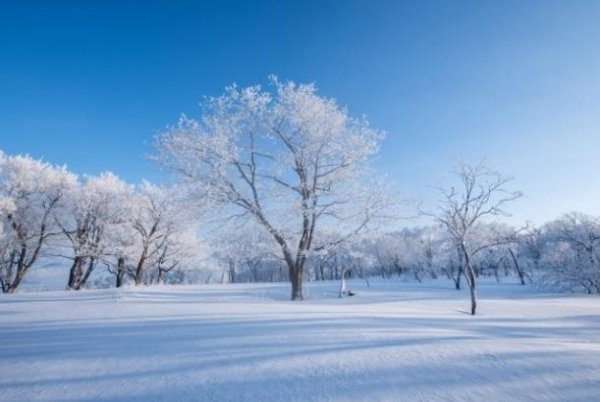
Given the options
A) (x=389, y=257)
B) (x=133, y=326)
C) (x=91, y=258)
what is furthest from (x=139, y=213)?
(x=389, y=257)

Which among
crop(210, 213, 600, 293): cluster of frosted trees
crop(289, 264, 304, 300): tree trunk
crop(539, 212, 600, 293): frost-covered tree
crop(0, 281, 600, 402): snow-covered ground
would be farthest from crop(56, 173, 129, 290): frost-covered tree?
crop(539, 212, 600, 293): frost-covered tree

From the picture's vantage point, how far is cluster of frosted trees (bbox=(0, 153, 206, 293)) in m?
24.5

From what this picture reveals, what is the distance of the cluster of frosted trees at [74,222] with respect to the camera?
24.5 m

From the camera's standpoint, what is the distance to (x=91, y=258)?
2945cm

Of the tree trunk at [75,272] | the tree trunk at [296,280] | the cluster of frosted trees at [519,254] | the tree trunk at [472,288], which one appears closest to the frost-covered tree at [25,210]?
the tree trunk at [75,272]

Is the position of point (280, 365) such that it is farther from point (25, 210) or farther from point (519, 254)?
point (519, 254)

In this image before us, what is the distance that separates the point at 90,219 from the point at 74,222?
52.4 inches

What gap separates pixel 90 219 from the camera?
93.6ft

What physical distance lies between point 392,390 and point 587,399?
1815 millimetres

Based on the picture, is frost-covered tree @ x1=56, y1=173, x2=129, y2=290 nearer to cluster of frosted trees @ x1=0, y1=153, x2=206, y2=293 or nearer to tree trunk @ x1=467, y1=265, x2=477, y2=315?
cluster of frosted trees @ x1=0, y1=153, x2=206, y2=293

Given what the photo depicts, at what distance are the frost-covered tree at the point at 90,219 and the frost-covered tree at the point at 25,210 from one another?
3.39 feet

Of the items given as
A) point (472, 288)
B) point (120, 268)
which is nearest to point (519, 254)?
point (472, 288)

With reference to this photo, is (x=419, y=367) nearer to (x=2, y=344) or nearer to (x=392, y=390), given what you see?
(x=392, y=390)

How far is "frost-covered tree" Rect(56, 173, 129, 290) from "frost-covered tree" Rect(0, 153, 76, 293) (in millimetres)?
1033
